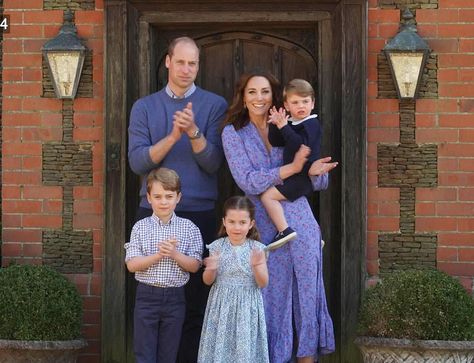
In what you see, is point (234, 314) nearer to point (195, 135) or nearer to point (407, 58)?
point (195, 135)

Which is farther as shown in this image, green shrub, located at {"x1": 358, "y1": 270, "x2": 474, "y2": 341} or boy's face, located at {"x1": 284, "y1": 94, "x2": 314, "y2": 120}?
green shrub, located at {"x1": 358, "y1": 270, "x2": 474, "y2": 341}

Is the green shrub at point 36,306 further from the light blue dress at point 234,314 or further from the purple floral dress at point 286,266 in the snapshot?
the purple floral dress at point 286,266

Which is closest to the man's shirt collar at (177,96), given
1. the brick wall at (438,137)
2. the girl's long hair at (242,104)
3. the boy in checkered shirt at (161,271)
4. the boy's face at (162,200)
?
the girl's long hair at (242,104)

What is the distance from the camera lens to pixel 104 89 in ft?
20.7

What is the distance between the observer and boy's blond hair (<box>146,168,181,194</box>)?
5301 mm

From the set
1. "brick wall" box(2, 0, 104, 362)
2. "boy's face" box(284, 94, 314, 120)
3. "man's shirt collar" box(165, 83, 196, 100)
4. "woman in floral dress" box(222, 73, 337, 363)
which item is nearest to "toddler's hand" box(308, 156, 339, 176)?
"woman in floral dress" box(222, 73, 337, 363)

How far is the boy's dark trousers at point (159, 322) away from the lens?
17.5 ft

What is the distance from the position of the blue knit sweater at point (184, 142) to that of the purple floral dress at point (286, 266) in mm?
227

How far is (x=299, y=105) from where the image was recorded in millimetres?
5426

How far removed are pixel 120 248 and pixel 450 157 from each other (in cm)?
216

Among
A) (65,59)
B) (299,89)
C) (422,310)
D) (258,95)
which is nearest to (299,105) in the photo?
(299,89)

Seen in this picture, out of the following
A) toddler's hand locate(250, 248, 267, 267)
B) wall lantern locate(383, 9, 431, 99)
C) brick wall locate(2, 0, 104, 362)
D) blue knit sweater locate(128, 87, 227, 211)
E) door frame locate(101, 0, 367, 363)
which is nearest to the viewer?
toddler's hand locate(250, 248, 267, 267)

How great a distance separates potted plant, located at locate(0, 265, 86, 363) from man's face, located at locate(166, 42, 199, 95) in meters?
1.42

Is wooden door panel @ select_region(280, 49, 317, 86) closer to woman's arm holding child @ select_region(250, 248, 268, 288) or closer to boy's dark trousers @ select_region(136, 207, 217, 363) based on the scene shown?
boy's dark trousers @ select_region(136, 207, 217, 363)
